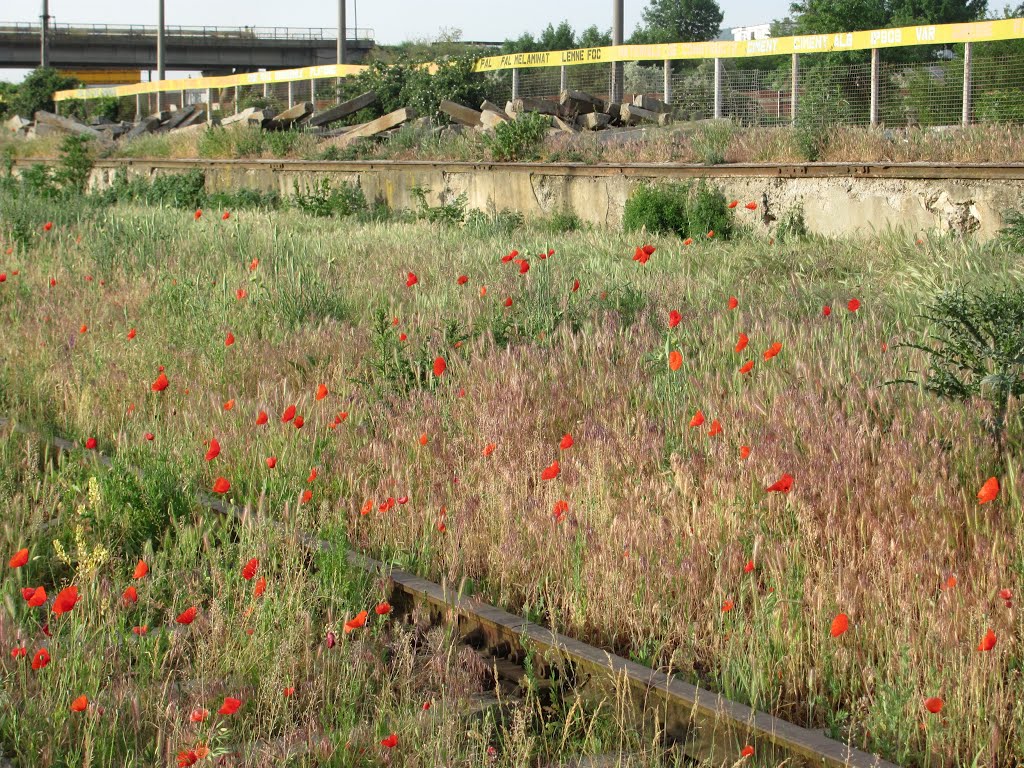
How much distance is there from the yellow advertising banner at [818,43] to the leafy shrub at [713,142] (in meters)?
4.52

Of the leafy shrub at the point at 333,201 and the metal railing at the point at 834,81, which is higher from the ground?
the metal railing at the point at 834,81

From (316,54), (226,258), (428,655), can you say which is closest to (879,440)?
(428,655)

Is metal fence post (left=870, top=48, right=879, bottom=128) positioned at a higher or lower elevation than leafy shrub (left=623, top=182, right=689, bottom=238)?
higher

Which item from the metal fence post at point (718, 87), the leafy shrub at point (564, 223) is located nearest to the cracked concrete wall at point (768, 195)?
the leafy shrub at point (564, 223)

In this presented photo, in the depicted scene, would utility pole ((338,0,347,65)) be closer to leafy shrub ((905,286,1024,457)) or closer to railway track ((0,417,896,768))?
leafy shrub ((905,286,1024,457))

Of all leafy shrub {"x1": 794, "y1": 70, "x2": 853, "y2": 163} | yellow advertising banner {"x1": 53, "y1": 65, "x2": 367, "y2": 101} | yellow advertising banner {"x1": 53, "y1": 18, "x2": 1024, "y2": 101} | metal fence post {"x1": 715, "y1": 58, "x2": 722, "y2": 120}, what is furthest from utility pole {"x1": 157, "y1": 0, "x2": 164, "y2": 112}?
leafy shrub {"x1": 794, "y1": 70, "x2": 853, "y2": 163}

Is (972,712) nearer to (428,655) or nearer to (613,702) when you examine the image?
(613,702)

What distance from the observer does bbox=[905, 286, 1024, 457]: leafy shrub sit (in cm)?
495

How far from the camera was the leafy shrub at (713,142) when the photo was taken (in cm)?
1502

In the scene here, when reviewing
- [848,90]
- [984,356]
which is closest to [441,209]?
[848,90]

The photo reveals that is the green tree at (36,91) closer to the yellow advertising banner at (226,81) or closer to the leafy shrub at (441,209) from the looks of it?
the yellow advertising banner at (226,81)

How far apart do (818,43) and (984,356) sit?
57.7 ft

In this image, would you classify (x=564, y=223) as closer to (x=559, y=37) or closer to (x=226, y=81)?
(x=226, y=81)

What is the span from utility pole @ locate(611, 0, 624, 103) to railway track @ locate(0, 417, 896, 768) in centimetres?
2233
